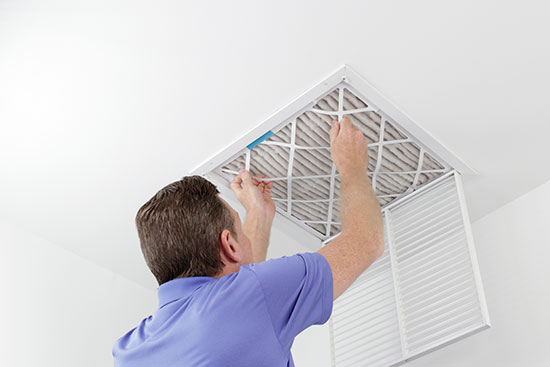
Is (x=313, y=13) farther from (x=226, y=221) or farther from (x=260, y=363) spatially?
(x=260, y=363)

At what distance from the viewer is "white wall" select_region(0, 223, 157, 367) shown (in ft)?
6.63

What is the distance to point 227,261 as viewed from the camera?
1248mm

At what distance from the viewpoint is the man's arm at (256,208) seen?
5.74ft

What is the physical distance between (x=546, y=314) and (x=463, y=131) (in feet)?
1.73

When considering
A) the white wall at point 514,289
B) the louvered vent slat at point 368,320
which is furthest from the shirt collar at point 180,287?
the white wall at point 514,289

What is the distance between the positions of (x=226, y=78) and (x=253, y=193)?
36 centimetres

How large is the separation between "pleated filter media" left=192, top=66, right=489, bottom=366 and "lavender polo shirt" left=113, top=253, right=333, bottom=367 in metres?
0.57

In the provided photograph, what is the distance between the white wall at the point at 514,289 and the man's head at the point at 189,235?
2.81ft

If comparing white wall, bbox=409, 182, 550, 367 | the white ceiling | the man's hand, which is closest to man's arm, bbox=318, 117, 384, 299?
the white ceiling

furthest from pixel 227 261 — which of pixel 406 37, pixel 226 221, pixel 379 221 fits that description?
pixel 406 37

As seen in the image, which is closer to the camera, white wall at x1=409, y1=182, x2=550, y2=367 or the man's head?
the man's head

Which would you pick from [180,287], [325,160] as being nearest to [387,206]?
[325,160]

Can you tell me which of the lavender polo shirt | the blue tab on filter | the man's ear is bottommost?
the lavender polo shirt

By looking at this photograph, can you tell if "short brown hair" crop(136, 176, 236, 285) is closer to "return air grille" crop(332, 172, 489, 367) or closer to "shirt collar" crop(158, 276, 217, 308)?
"shirt collar" crop(158, 276, 217, 308)
